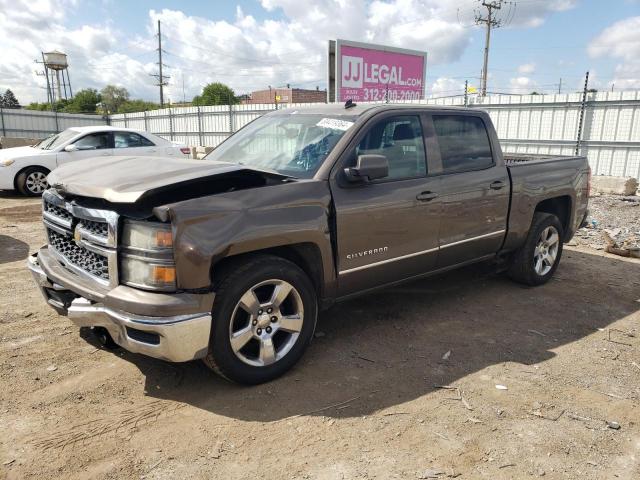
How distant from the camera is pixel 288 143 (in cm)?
417

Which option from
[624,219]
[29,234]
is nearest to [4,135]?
[29,234]

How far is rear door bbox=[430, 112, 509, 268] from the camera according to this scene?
14.7 feet

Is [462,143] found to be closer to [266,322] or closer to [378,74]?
[266,322]

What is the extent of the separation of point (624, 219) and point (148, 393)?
9411mm

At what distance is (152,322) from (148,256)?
1.24 feet

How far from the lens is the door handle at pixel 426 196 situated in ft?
13.7

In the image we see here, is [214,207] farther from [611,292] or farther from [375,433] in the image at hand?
[611,292]

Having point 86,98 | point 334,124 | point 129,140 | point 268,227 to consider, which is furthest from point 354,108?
point 86,98

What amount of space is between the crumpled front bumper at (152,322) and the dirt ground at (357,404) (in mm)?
444

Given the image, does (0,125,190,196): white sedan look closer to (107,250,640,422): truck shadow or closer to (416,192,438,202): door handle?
(107,250,640,422): truck shadow

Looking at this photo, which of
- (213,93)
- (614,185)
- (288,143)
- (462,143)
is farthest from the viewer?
(213,93)

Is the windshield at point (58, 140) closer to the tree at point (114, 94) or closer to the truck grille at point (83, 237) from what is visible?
the truck grille at point (83, 237)

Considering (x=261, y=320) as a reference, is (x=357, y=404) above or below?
below

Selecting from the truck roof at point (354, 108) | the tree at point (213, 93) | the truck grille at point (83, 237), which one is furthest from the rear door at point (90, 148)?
the tree at point (213, 93)
